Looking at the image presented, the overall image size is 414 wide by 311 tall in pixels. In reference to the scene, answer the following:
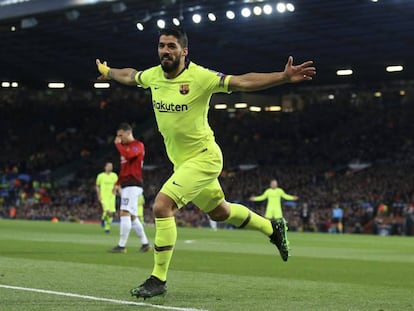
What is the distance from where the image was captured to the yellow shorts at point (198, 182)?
301 inches

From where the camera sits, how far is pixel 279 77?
712 centimetres

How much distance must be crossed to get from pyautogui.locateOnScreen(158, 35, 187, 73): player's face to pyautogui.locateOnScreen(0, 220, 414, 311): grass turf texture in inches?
84.3

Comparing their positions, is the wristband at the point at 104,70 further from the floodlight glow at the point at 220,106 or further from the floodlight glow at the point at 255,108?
the floodlight glow at the point at 255,108

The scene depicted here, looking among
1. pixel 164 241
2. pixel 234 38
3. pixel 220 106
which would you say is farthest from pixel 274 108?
pixel 164 241

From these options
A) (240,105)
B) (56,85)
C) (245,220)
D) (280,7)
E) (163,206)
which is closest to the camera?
(163,206)

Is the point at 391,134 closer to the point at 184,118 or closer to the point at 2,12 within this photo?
the point at 2,12

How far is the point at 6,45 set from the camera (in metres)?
42.2

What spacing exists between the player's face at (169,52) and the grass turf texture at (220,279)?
2.14 metres

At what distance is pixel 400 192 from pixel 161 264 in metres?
32.3

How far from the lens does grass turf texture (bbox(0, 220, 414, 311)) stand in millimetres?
7289

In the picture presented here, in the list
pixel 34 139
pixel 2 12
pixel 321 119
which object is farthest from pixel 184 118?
pixel 34 139

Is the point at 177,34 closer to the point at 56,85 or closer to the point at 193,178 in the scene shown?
the point at 193,178

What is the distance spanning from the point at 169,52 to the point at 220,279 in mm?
3315

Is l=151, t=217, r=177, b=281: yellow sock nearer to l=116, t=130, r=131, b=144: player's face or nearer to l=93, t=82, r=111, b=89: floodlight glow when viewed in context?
l=116, t=130, r=131, b=144: player's face
